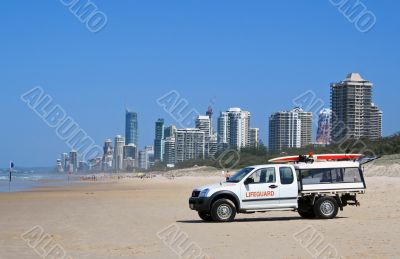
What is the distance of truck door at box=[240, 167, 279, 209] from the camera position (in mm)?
19562

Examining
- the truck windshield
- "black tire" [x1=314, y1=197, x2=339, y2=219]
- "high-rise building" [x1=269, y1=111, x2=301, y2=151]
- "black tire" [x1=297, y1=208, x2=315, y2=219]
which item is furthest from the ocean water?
"high-rise building" [x1=269, y1=111, x2=301, y2=151]

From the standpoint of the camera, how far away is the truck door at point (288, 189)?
64.8ft

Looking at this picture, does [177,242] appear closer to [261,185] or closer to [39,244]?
[39,244]

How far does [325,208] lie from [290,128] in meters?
154

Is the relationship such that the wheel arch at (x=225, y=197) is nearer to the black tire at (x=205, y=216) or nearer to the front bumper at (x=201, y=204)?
the front bumper at (x=201, y=204)

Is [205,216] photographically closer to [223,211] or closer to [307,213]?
[223,211]

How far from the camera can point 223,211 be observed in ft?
63.3

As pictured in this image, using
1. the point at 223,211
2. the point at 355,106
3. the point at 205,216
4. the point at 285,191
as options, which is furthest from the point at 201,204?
the point at 355,106

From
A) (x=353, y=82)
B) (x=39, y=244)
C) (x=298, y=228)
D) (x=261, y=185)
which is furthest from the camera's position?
(x=353, y=82)

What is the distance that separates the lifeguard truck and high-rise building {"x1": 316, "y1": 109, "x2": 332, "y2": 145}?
87527 millimetres

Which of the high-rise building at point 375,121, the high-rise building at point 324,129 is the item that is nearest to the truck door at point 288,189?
the high-rise building at point 324,129

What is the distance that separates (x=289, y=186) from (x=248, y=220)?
5.29ft

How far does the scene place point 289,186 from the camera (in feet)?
65.0

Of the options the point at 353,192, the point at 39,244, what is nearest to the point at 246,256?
the point at 39,244
